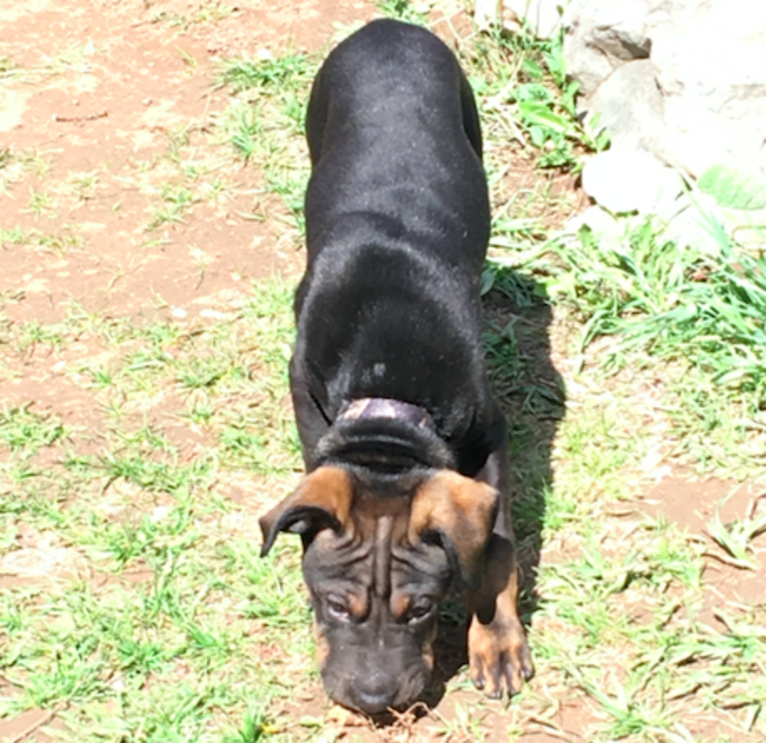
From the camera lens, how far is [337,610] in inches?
175

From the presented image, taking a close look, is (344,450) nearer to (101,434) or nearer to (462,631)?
(462,631)

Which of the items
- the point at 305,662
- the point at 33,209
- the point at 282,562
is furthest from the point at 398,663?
the point at 33,209

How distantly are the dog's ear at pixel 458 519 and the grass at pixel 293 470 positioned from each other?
0.77 m

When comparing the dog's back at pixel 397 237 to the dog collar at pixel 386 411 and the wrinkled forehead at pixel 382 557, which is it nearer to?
the dog collar at pixel 386 411

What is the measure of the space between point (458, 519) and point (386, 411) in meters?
0.60

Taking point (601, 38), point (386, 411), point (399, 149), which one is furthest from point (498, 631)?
point (601, 38)

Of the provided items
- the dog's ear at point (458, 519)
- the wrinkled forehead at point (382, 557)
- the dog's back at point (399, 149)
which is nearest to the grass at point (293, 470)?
the wrinkled forehead at point (382, 557)

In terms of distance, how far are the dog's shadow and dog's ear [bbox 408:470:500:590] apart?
78cm

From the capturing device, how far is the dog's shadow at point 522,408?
5.09m

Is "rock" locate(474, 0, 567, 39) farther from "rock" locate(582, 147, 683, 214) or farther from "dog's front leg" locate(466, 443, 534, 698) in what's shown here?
"dog's front leg" locate(466, 443, 534, 698)

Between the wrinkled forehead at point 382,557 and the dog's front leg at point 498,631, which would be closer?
the wrinkled forehead at point 382,557

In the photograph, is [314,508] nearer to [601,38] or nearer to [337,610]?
[337,610]

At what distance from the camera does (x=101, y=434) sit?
6.10m

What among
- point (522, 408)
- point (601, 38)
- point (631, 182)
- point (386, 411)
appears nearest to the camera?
point (386, 411)
